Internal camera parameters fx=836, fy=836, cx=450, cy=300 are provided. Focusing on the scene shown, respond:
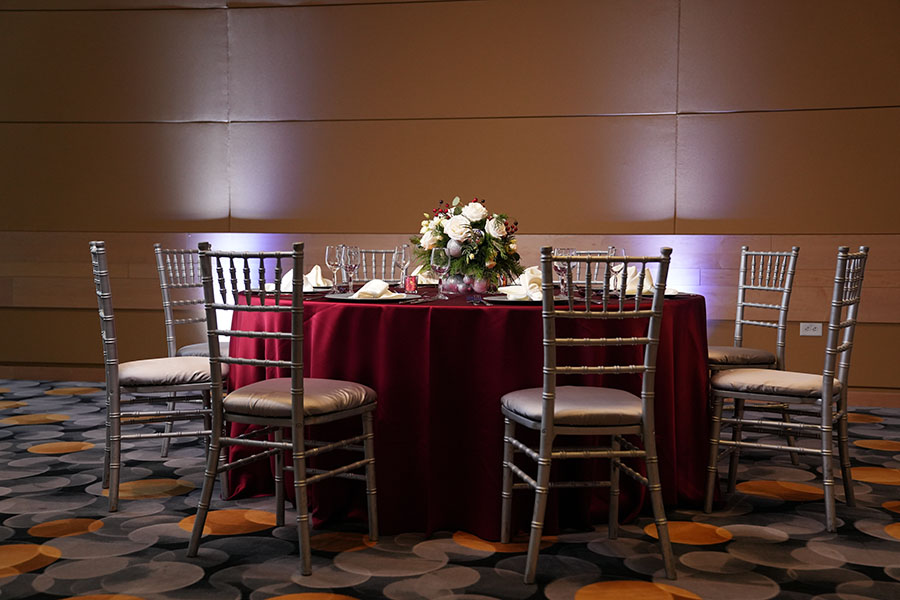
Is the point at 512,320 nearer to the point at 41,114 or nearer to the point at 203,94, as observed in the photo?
the point at 203,94

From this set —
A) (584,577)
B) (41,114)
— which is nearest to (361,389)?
(584,577)

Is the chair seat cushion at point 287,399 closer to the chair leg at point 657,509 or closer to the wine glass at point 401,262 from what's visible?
the wine glass at point 401,262

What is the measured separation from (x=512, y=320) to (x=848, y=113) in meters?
3.71

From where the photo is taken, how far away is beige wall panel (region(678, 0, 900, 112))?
17.9ft

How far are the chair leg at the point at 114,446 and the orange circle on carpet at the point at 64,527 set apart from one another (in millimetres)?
144

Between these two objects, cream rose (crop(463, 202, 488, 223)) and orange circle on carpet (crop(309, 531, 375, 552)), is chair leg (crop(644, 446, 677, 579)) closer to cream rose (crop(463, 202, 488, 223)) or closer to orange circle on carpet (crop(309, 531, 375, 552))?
orange circle on carpet (crop(309, 531, 375, 552))

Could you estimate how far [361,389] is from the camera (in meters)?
2.99

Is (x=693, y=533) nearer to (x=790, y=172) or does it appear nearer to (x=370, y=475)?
(x=370, y=475)

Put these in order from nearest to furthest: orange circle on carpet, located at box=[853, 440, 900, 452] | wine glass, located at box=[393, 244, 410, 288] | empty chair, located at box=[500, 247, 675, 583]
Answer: empty chair, located at box=[500, 247, 675, 583]
wine glass, located at box=[393, 244, 410, 288]
orange circle on carpet, located at box=[853, 440, 900, 452]

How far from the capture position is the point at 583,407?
2680mm

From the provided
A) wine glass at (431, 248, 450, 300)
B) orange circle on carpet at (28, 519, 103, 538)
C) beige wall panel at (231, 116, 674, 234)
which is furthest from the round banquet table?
beige wall panel at (231, 116, 674, 234)

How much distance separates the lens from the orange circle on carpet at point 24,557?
271cm

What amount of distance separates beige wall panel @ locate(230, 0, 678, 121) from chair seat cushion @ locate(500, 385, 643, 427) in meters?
3.35

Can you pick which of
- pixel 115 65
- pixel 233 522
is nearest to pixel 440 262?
pixel 233 522
